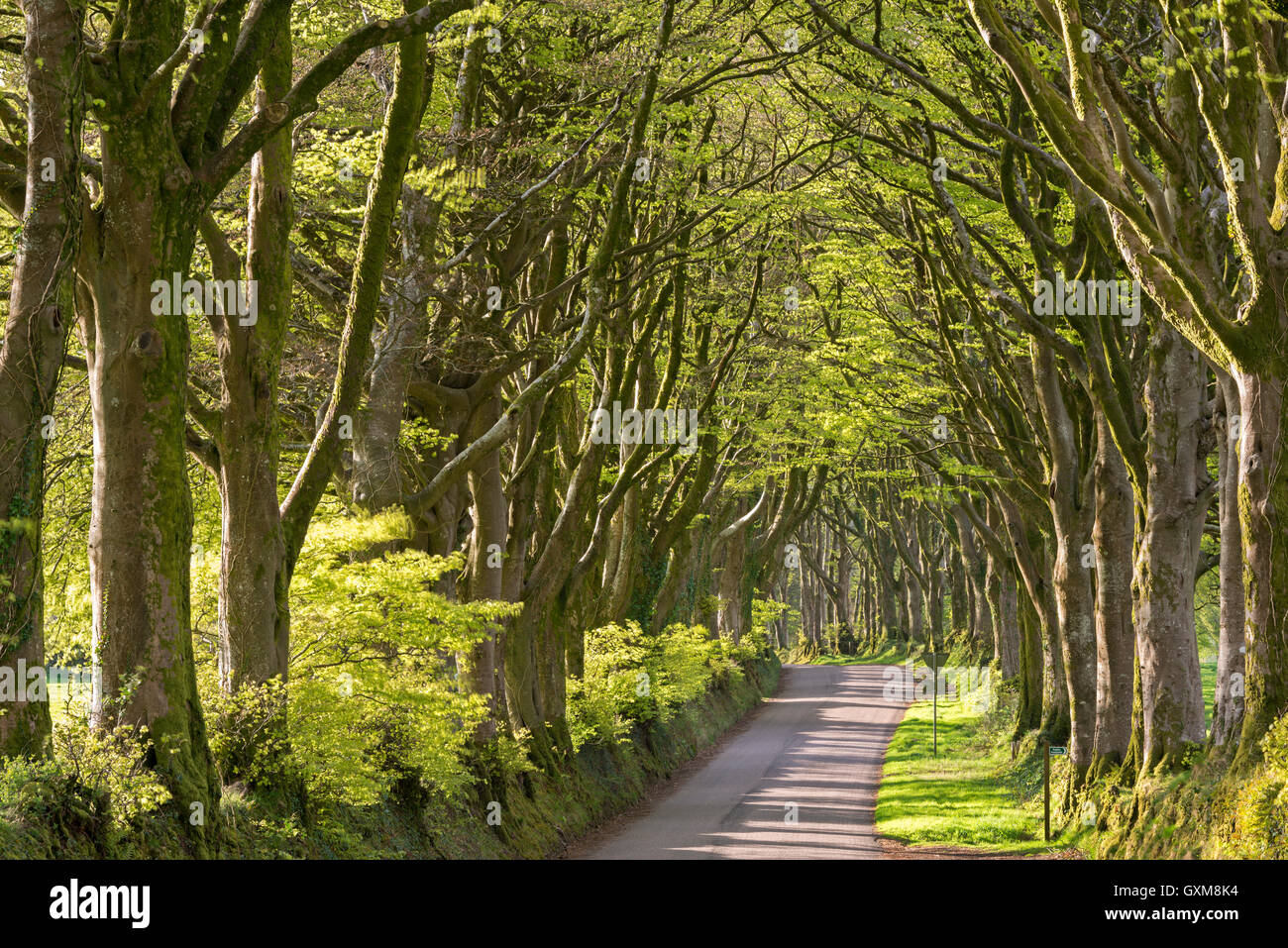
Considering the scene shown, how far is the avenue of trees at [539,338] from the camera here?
8.30m

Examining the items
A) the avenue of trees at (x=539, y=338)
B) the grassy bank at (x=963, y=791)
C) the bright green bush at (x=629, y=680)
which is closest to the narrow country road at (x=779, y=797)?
the grassy bank at (x=963, y=791)

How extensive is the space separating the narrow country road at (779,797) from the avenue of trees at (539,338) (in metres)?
2.11

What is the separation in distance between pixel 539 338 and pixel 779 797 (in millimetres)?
9985

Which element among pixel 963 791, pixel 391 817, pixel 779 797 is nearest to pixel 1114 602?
pixel 963 791

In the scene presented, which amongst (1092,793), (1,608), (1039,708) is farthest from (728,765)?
(1,608)

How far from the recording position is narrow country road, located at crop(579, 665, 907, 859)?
54.1 feet

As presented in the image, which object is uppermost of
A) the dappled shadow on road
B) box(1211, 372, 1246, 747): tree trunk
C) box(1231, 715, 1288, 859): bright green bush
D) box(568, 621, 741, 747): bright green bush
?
box(1211, 372, 1246, 747): tree trunk

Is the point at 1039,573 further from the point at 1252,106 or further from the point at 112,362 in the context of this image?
the point at 112,362

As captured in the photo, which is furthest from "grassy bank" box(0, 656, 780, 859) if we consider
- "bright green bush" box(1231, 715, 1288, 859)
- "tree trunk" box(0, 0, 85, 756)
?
"bright green bush" box(1231, 715, 1288, 859)

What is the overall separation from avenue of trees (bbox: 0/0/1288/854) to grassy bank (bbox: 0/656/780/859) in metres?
0.38

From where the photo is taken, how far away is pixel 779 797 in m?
21.6

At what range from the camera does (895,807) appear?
1989 cm

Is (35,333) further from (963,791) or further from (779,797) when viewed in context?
(963,791)

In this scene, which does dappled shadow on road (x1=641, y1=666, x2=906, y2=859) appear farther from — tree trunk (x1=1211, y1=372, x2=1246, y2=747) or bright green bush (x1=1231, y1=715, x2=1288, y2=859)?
bright green bush (x1=1231, y1=715, x2=1288, y2=859)
